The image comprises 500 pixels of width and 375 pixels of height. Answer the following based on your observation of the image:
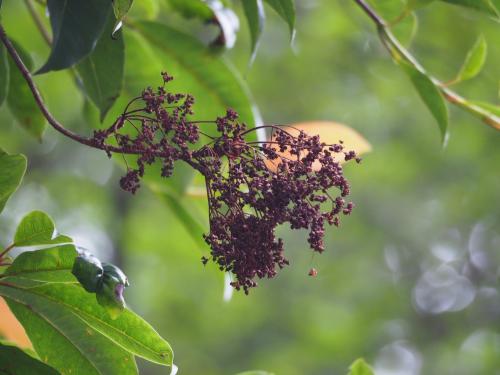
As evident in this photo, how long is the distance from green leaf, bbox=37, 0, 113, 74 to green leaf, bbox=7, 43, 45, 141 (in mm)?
457

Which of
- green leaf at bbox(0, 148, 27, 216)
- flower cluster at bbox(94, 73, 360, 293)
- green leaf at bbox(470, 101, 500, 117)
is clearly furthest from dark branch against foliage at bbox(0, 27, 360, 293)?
green leaf at bbox(470, 101, 500, 117)

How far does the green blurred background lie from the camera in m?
5.66

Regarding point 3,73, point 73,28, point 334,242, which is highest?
point 334,242

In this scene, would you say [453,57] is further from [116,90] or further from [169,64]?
[116,90]

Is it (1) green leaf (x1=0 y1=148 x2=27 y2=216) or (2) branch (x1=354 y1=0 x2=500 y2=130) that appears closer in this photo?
(1) green leaf (x1=0 y1=148 x2=27 y2=216)

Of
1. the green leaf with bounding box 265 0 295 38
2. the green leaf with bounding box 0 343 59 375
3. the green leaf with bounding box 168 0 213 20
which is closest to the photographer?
the green leaf with bounding box 0 343 59 375

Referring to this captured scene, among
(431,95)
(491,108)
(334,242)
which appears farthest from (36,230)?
(334,242)

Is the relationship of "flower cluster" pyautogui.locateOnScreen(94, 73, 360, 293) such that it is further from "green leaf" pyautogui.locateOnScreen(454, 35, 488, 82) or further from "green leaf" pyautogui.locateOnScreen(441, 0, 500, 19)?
"green leaf" pyautogui.locateOnScreen(454, 35, 488, 82)

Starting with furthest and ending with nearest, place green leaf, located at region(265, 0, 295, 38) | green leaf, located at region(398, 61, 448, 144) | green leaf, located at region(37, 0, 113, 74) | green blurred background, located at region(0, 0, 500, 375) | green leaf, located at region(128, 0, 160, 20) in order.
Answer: green blurred background, located at region(0, 0, 500, 375) < green leaf, located at region(128, 0, 160, 20) < green leaf, located at region(398, 61, 448, 144) < green leaf, located at region(265, 0, 295, 38) < green leaf, located at region(37, 0, 113, 74)

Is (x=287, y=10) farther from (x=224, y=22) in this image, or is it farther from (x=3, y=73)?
(x=3, y=73)

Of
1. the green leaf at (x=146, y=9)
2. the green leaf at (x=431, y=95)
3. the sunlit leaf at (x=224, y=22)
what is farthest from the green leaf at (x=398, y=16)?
the green leaf at (x=146, y=9)

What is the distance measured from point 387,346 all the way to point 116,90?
5.63 metres

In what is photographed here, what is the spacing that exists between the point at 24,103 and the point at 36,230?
45 centimetres

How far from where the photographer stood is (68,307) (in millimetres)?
1021
